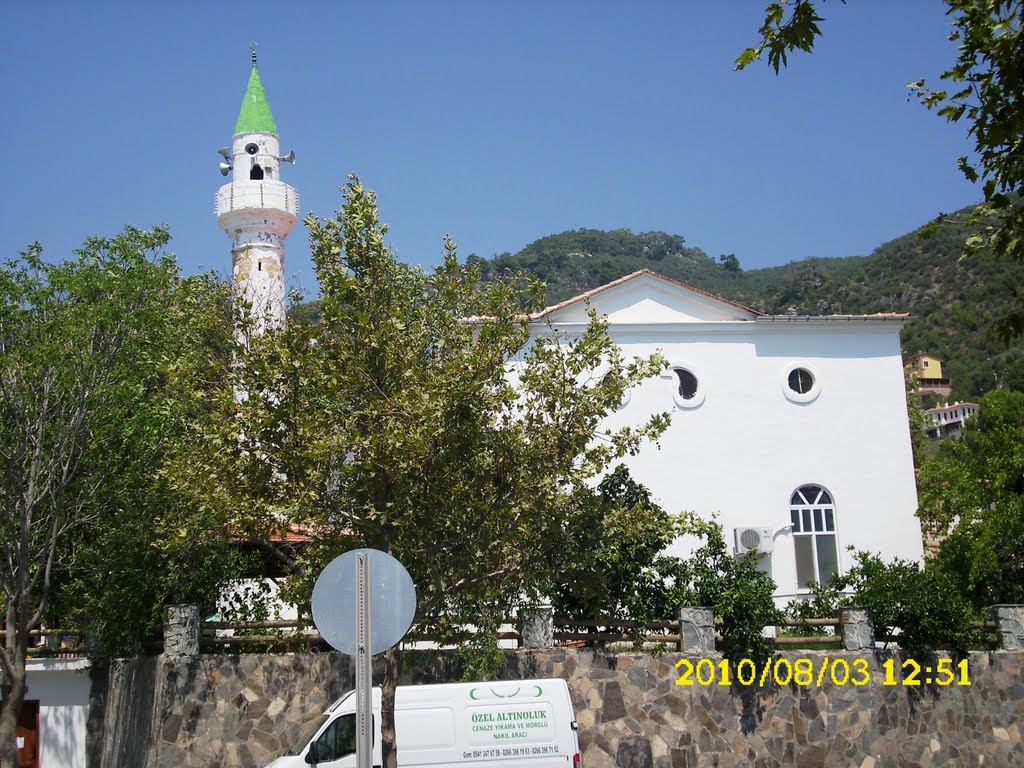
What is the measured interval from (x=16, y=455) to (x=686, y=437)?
14.7m

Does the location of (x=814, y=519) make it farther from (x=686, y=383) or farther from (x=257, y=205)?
(x=257, y=205)

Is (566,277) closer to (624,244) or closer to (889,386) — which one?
(624,244)

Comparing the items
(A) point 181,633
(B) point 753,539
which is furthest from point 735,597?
(A) point 181,633

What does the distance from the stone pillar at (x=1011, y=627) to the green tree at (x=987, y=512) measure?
1.07m

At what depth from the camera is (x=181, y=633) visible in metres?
16.2

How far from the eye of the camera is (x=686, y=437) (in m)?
24.4

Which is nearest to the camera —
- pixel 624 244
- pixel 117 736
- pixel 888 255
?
pixel 117 736

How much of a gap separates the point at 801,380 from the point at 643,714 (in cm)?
1148

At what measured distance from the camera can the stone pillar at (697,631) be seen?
658 inches

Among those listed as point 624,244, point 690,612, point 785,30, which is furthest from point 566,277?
point 785,30

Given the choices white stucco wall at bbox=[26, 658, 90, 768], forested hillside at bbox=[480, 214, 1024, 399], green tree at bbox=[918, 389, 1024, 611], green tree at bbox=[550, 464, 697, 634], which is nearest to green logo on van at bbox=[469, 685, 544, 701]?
green tree at bbox=[550, 464, 697, 634]

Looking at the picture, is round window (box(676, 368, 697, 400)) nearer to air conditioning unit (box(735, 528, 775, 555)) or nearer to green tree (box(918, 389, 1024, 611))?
air conditioning unit (box(735, 528, 775, 555))

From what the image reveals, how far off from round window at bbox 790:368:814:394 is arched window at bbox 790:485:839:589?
2.37 metres

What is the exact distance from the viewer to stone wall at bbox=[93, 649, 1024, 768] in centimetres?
1590
